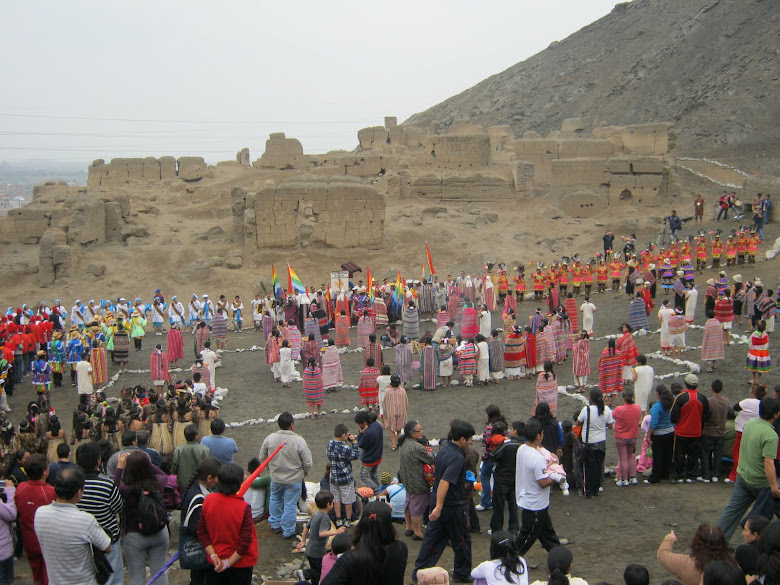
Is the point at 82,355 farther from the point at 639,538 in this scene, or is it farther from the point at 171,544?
the point at 639,538

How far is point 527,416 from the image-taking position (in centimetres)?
1374

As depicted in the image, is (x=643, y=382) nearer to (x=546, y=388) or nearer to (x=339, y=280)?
(x=546, y=388)

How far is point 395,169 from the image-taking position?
123 ft

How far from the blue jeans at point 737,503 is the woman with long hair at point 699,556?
1.76 meters

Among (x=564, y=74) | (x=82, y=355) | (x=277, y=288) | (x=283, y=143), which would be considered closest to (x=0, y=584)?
(x=82, y=355)

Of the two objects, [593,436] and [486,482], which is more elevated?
[593,436]

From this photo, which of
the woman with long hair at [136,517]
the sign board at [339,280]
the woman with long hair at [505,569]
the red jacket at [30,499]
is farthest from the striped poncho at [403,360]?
the woman with long hair at [505,569]

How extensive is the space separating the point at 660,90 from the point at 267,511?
6114cm

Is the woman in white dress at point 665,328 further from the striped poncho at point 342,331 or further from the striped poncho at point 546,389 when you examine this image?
the striped poncho at point 342,331

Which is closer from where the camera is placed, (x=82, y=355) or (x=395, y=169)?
(x=82, y=355)

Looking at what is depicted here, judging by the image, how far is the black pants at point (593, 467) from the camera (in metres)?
9.48

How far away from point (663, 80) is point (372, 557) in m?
65.4

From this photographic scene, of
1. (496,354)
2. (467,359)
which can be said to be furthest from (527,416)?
(496,354)

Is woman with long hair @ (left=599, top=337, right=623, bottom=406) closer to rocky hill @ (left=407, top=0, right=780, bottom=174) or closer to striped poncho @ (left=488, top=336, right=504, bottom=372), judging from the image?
striped poncho @ (left=488, top=336, right=504, bottom=372)
